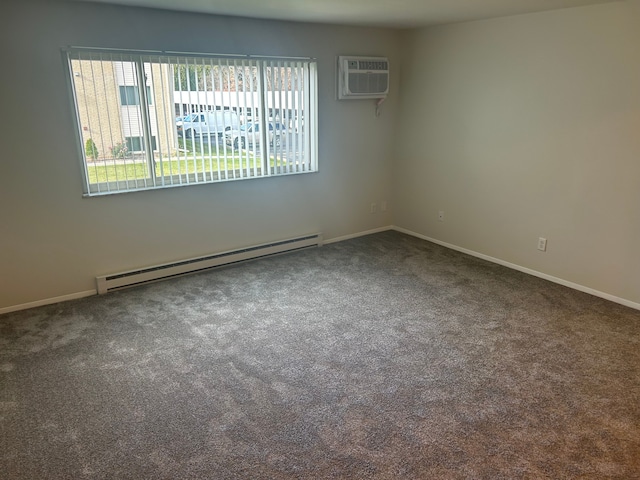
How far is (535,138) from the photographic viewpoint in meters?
3.83

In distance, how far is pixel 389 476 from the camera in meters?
1.91

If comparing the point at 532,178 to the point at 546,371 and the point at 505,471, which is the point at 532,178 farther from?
the point at 505,471

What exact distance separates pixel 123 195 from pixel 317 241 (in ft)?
6.60

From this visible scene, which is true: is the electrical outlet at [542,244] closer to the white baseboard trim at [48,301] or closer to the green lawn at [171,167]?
the green lawn at [171,167]

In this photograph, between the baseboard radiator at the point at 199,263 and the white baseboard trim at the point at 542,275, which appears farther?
the baseboard radiator at the point at 199,263

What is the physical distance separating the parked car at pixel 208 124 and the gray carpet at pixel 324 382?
1.31 m

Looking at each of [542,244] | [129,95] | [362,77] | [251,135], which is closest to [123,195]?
[129,95]

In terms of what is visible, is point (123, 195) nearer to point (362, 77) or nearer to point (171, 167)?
point (171, 167)

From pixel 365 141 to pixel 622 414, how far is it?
3.50 meters

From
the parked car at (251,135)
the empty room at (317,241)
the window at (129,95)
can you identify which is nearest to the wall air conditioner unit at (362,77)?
the empty room at (317,241)

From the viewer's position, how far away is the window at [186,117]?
3.40 meters

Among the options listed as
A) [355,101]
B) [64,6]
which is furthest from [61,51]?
[355,101]

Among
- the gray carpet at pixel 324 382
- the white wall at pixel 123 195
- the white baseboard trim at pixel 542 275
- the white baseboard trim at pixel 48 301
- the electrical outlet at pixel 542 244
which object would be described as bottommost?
the gray carpet at pixel 324 382

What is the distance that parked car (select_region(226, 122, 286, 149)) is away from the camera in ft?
13.3
